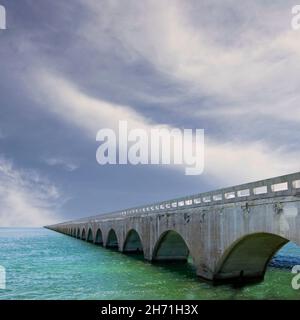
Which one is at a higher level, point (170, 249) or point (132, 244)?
point (170, 249)

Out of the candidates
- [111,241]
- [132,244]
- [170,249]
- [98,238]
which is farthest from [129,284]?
[98,238]

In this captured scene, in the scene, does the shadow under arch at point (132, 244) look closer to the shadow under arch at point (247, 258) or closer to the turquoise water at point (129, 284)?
the turquoise water at point (129, 284)

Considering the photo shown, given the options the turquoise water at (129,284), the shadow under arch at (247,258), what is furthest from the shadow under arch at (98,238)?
the shadow under arch at (247,258)

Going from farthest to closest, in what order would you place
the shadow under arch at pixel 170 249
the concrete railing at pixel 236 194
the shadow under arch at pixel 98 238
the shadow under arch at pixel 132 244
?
the shadow under arch at pixel 98 238
the shadow under arch at pixel 132 244
the shadow under arch at pixel 170 249
the concrete railing at pixel 236 194

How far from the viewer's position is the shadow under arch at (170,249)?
32438mm

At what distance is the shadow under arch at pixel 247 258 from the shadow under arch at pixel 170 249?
10.5 metres

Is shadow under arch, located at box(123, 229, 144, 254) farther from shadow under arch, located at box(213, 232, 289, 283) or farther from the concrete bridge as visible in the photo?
shadow under arch, located at box(213, 232, 289, 283)

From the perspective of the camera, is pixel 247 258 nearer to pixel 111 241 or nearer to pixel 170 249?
pixel 170 249

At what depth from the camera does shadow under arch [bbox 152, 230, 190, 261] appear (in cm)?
3244

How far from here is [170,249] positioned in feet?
110

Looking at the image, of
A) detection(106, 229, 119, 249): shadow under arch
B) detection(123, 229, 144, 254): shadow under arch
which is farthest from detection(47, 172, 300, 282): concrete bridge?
detection(106, 229, 119, 249): shadow under arch

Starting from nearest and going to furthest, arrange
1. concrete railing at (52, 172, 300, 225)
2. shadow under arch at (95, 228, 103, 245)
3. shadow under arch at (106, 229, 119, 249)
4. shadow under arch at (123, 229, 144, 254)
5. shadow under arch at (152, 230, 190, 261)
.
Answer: concrete railing at (52, 172, 300, 225) → shadow under arch at (152, 230, 190, 261) → shadow under arch at (123, 229, 144, 254) → shadow under arch at (106, 229, 119, 249) → shadow under arch at (95, 228, 103, 245)

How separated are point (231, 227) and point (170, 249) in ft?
49.1
